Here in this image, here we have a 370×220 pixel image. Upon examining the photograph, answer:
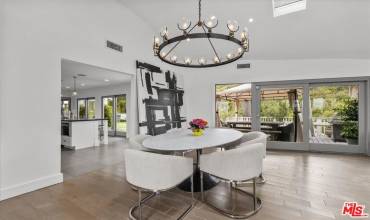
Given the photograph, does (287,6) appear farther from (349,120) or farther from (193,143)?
(349,120)

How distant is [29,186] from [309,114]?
6384 mm

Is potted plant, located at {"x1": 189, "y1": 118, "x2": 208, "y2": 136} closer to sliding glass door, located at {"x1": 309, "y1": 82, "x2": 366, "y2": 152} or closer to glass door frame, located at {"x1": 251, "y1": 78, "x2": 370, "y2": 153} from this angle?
glass door frame, located at {"x1": 251, "y1": 78, "x2": 370, "y2": 153}

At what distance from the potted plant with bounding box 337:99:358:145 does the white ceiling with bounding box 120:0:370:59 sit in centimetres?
124

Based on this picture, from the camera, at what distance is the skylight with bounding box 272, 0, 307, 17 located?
126 inches

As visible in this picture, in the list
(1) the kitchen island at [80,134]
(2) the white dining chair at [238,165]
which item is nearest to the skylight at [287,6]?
(2) the white dining chair at [238,165]

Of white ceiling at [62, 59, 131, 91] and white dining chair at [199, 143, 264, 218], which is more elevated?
white ceiling at [62, 59, 131, 91]

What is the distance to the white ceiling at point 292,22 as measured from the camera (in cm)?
325

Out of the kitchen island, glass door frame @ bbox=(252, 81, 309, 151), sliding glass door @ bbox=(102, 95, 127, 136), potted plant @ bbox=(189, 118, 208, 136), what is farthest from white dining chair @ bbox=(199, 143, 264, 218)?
sliding glass door @ bbox=(102, 95, 127, 136)

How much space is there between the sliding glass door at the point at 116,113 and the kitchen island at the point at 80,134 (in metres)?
2.19

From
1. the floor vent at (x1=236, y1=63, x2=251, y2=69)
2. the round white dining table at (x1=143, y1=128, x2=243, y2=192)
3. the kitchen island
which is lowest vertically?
the kitchen island

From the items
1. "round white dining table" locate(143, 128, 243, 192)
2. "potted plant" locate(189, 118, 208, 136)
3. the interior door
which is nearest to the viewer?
"round white dining table" locate(143, 128, 243, 192)

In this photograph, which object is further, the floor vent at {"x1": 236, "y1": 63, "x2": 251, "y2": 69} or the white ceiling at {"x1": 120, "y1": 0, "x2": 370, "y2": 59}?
the floor vent at {"x1": 236, "y1": 63, "x2": 251, "y2": 69}

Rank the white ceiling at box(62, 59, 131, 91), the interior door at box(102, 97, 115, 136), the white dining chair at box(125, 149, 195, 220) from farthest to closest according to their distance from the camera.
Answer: the interior door at box(102, 97, 115, 136) → the white ceiling at box(62, 59, 131, 91) → the white dining chair at box(125, 149, 195, 220)

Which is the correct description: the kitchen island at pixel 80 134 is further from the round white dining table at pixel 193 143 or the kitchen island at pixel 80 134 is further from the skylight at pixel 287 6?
the skylight at pixel 287 6
